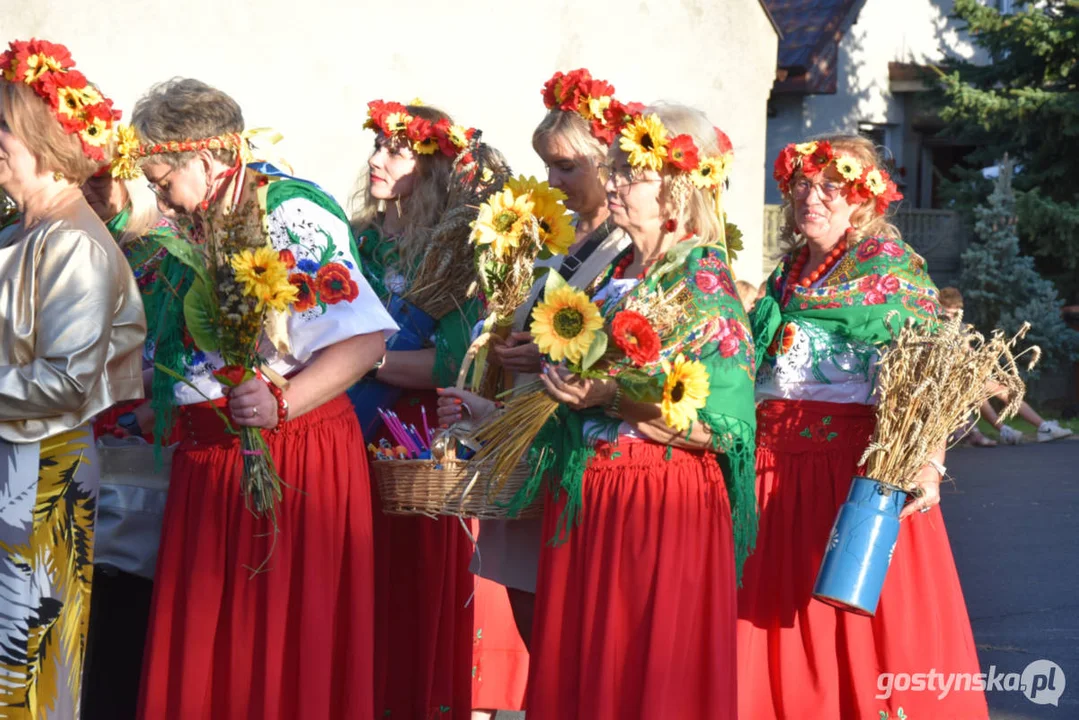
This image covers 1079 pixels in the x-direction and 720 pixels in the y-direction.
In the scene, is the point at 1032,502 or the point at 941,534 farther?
the point at 1032,502

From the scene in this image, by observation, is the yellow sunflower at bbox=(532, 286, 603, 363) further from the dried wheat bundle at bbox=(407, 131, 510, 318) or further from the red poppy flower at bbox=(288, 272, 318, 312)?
the dried wheat bundle at bbox=(407, 131, 510, 318)

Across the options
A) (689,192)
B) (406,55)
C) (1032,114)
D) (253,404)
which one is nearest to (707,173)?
(689,192)

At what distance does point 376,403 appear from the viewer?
4945 millimetres

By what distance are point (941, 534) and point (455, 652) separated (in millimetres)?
1700

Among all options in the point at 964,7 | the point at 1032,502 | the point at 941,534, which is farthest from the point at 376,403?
the point at 964,7

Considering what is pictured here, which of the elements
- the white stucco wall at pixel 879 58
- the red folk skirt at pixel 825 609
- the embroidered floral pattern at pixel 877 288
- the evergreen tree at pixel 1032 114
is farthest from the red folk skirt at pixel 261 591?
the white stucco wall at pixel 879 58

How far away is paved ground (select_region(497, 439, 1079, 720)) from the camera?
241 inches

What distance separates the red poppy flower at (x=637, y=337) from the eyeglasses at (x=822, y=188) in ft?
5.29

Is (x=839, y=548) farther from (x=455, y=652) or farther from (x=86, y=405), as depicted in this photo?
(x=86, y=405)

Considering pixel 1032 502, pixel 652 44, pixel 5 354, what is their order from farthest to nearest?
pixel 652 44, pixel 1032 502, pixel 5 354

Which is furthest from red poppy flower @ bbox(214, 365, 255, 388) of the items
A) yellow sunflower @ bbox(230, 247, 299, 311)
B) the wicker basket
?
the wicker basket

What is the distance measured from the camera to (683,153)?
3816 mm

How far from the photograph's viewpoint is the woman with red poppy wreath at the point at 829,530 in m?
4.65

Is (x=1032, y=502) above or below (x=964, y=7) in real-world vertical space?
below
